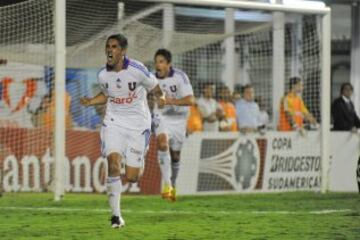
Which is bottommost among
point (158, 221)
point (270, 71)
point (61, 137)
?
point (158, 221)

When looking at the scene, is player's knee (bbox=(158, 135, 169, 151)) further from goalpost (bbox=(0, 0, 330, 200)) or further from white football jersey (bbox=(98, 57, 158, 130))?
white football jersey (bbox=(98, 57, 158, 130))

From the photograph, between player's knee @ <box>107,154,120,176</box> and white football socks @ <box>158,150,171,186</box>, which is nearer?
player's knee @ <box>107,154,120,176</box>

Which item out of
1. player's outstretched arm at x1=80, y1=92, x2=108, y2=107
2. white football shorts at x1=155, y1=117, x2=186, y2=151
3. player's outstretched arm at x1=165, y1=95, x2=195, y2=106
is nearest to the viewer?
player's outstretched arm at x1=80, y1=92, x2=108, y2=107

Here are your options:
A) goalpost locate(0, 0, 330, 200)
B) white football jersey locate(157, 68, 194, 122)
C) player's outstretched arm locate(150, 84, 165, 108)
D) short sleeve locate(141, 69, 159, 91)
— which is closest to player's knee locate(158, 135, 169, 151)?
white football jersey locate(157, 68, 194, 122)

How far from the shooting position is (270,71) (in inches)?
722

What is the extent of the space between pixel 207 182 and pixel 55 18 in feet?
14.4

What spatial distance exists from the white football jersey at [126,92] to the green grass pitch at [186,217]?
114 centimetres

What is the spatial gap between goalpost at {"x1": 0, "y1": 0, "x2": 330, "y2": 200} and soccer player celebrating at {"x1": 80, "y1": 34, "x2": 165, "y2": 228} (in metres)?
3.45

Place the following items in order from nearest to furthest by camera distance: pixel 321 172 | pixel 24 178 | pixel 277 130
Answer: pixel 24 178 < pixel 321 172 < pixel 277 130

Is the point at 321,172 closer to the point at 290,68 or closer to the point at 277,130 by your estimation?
the point at 277,130

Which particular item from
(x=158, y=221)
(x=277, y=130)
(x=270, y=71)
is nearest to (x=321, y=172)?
(x=277, y=130)

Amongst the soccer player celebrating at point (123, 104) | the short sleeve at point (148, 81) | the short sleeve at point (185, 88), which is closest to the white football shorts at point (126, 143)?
the soccer player celebrating at point (123, 104)

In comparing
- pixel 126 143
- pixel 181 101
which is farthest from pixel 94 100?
pixel 181 101

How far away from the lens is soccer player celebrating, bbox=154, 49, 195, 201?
1383 cm
